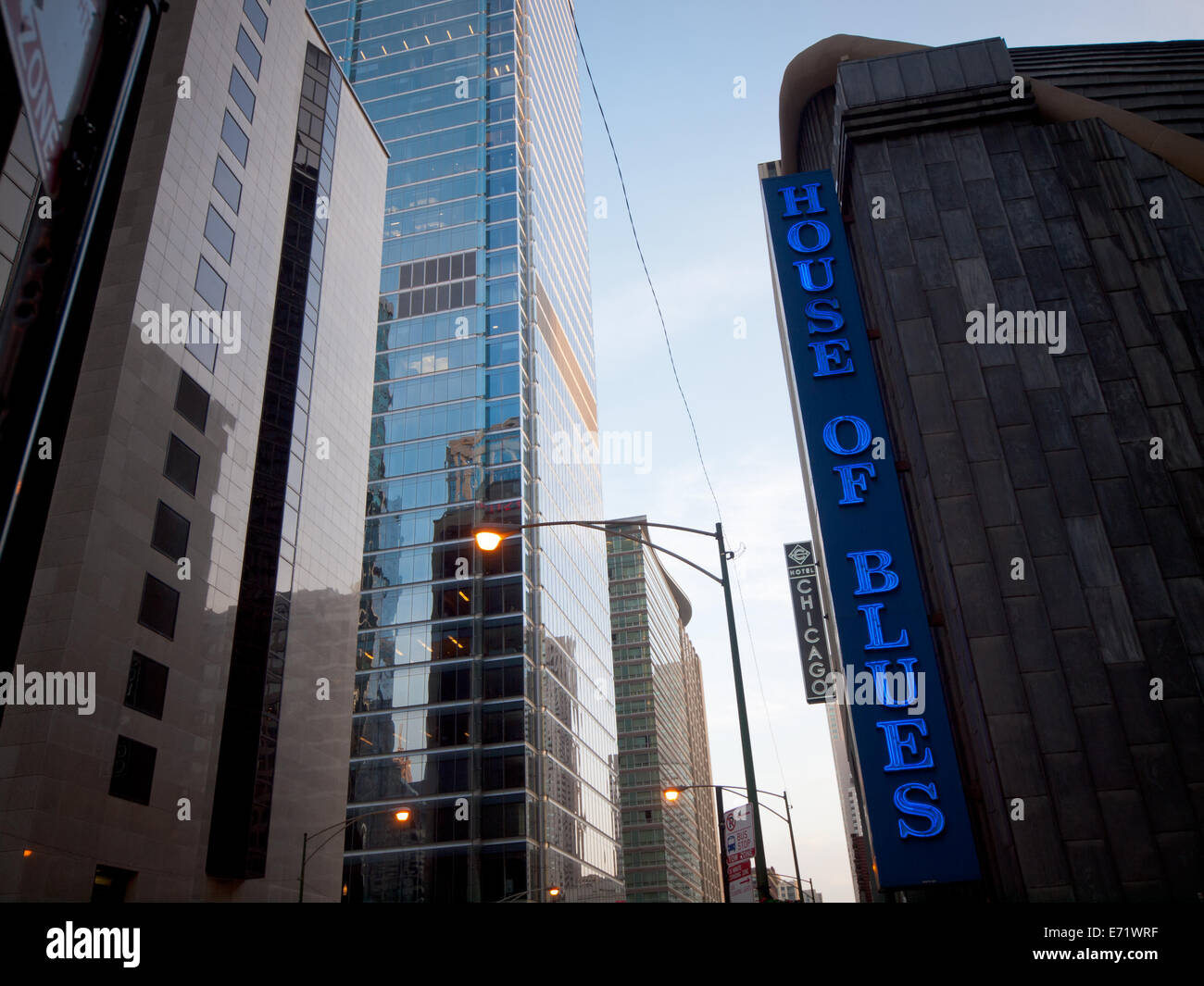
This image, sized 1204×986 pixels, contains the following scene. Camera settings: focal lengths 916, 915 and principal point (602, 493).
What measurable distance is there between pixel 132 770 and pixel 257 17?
38511 millimetres

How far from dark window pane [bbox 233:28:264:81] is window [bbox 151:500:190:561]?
24811 mm

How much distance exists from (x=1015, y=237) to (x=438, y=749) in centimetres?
7228

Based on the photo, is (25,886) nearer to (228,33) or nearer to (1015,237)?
(1015,237)

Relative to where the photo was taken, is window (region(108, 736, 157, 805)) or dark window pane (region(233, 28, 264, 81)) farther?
dark window pane (region(233, 28, 264, 81))

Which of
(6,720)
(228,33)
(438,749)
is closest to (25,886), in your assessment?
(6,720)

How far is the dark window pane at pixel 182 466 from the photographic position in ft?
121
